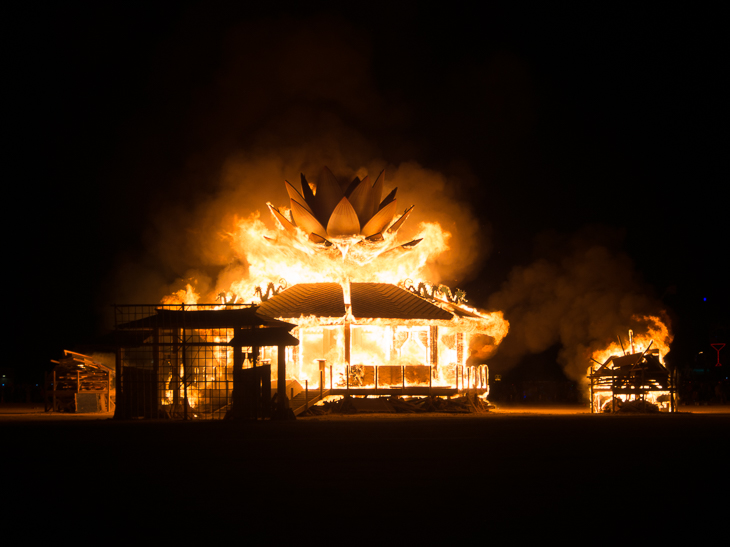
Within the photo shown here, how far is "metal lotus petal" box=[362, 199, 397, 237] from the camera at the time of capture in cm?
3662

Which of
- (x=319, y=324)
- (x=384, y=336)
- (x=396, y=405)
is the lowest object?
(x=396, y=405)

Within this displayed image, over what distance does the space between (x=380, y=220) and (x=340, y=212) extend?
240 centimetres

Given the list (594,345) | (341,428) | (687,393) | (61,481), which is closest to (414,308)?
(594,345)

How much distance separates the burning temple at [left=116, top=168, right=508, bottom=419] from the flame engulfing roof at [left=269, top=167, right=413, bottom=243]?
0.19 feet

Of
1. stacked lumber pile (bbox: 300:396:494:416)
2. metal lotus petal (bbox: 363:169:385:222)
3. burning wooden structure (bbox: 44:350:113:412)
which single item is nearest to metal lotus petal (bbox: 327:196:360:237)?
metal lotus petal (bbox: 363:169:385:222)

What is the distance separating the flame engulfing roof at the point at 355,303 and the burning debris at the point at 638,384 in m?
7.21

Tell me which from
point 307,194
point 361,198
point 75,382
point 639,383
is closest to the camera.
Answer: point 639,383

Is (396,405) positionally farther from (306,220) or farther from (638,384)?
(306,220)

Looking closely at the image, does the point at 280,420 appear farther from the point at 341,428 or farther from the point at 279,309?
the point at 279,309

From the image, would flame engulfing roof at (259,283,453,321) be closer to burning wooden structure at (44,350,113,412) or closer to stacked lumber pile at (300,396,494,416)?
stacked lumber pile at (300,396,494,416)

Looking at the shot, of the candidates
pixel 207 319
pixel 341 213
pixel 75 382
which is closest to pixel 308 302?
pixel 341 213

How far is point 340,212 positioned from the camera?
35.7 meters

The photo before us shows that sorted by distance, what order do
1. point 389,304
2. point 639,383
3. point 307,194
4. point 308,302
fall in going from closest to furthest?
point 639,383 → point 308,302 → point 389,304 → point 307,194

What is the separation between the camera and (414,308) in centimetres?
3350
